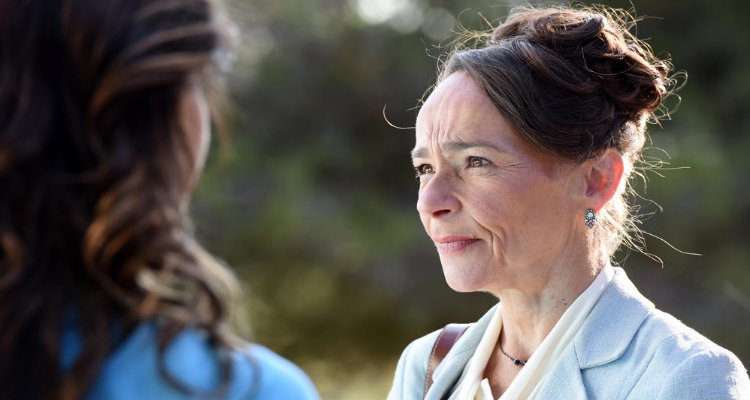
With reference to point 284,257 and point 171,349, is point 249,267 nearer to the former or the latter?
point 284,257

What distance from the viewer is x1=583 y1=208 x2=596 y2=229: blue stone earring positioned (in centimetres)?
252

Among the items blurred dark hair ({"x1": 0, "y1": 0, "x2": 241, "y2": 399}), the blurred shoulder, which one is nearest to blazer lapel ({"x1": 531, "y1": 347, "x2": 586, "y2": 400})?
the blurred shoulder

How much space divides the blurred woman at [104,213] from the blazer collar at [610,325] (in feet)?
4.45

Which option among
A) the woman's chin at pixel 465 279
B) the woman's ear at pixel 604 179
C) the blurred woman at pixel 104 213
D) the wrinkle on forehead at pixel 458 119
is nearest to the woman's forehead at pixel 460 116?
the wrinkle on forehead at pixel 458 119

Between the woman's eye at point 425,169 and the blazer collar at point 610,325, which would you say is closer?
the blazer collar at point 610,325

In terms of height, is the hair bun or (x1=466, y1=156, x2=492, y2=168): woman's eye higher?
the hair bun

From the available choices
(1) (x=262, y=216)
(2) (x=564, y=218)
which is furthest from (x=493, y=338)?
(1) (x=262, y=216)

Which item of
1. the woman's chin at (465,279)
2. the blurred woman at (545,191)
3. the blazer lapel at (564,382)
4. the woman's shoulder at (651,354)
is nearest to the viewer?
the woman's shoulder at (651,354)

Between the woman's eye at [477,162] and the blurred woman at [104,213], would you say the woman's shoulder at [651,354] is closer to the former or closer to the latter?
the woman's eye at [477,162]

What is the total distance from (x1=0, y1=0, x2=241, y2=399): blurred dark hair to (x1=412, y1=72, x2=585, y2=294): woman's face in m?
1.46

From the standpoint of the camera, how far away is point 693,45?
22.3 feet

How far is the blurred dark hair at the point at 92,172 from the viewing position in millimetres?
1095

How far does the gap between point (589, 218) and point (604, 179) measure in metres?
0.13

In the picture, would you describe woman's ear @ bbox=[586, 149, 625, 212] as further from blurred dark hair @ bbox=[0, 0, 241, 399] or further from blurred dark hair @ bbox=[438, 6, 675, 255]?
blurred dark hair @ bbox=[0, 0, 241, 399]
